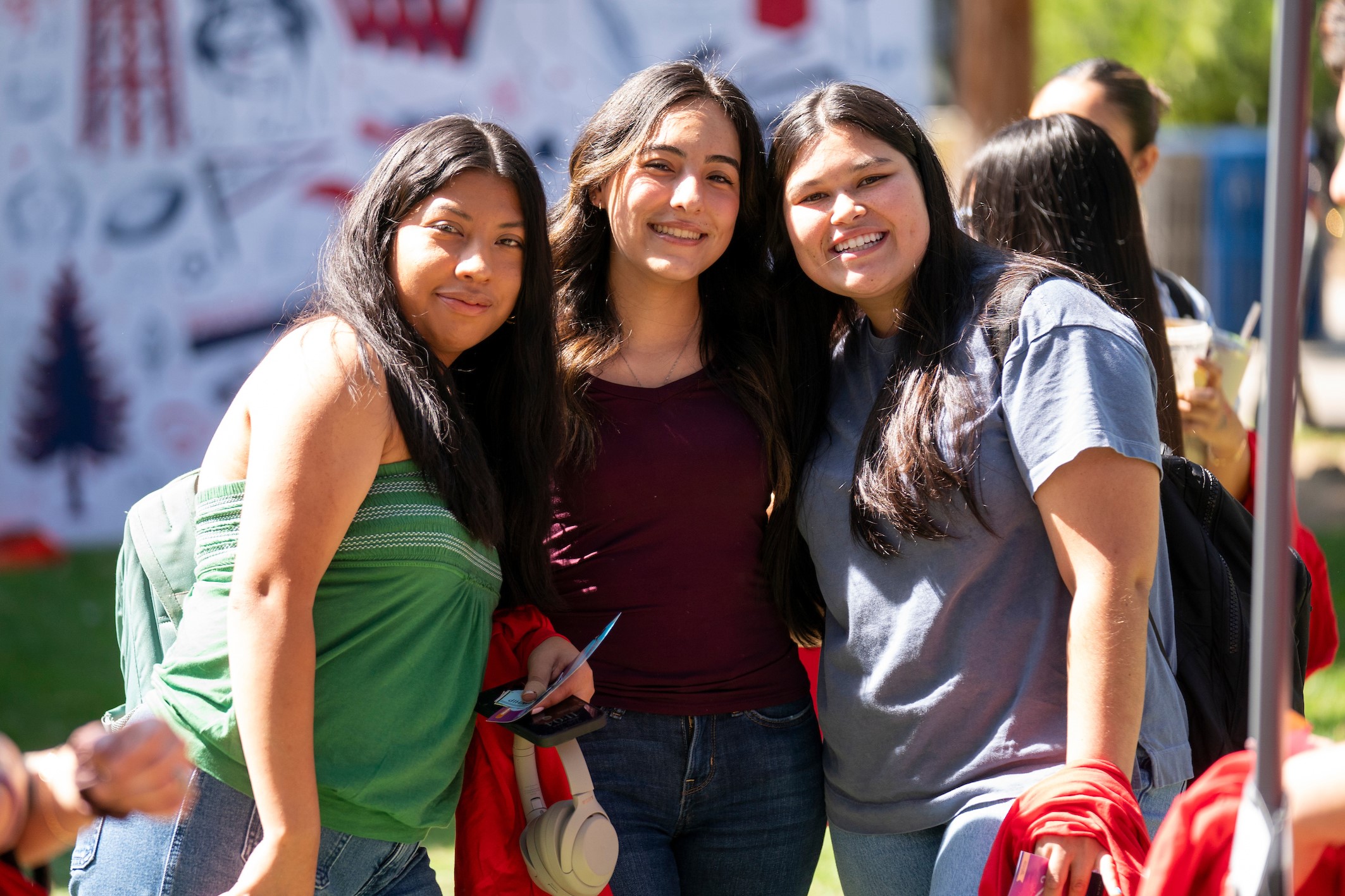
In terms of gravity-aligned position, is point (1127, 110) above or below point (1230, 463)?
above

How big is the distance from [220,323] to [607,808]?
20.2ft

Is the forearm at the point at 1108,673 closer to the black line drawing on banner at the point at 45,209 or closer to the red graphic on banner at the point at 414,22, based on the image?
the red graphic on banner at the point at 414,22

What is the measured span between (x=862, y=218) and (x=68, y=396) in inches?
260

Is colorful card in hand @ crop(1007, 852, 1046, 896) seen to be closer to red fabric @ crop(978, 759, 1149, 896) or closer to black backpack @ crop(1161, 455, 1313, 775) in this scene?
red fabric @ crop(978, 759, 1149, 896)

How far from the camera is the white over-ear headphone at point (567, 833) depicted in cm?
217

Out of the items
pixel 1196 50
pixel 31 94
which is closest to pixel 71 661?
pixel 31 94

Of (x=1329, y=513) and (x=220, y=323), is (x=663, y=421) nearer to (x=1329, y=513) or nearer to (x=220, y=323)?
(x=220, y=323)

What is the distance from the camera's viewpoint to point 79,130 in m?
7.62

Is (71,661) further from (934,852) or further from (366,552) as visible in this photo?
(934,852)

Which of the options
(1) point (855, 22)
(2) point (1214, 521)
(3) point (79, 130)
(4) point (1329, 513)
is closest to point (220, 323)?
(3) point (79, 130)

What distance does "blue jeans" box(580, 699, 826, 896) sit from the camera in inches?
94.8

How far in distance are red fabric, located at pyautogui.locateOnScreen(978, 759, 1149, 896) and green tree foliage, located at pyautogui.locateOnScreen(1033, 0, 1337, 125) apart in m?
16.9

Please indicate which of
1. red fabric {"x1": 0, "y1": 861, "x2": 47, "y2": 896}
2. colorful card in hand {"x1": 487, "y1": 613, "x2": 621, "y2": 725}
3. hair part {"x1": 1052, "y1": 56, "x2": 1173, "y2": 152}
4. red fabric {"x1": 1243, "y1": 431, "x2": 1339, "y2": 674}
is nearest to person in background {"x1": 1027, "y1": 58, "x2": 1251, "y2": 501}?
hair part {"x1": 1052, "y1": 56, "x2": 1173, "y2": 152}

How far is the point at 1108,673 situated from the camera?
79.7 inches
